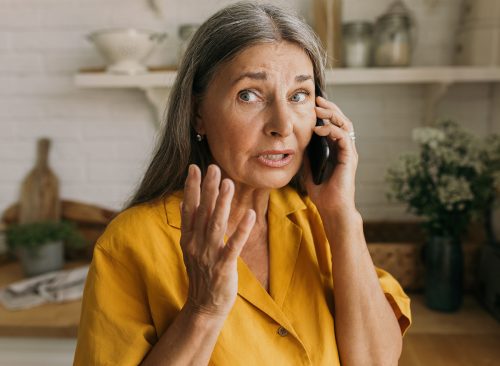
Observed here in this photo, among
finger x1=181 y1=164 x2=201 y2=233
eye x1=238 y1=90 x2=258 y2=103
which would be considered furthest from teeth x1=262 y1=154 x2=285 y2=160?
finger x1=181 y1=164 x2=201 y2=233

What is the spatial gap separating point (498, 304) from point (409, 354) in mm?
352

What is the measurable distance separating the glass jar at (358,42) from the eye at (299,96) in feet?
2.41

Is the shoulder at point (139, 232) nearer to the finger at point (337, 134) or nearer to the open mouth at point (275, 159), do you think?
the open mouth at point (275, 159)

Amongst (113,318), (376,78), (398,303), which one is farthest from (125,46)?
(398,303)

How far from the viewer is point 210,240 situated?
2.15 ft

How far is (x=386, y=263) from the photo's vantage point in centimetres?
152

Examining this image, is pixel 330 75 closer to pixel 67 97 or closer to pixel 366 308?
pixel 366 308

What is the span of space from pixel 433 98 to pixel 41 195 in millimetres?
1488

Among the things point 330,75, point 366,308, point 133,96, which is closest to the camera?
point 366,308

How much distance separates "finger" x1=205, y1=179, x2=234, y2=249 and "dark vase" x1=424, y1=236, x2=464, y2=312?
95 cm

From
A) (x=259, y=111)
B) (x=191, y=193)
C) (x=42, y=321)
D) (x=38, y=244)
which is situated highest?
(x=259, y=111)

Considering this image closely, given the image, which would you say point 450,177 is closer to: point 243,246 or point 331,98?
point 331,98

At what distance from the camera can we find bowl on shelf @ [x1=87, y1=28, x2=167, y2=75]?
1521 mm

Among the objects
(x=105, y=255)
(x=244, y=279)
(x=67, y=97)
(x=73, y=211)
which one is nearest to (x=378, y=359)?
(x=244, y=279)
